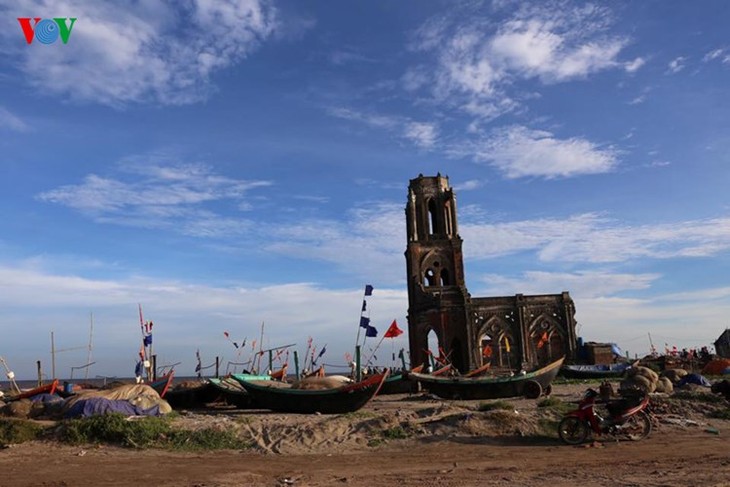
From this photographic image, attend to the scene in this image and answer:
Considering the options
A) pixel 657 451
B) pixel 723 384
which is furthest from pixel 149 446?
pixel 723 384

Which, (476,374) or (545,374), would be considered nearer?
(545,374)

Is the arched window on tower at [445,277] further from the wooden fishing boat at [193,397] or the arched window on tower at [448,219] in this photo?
the wooden fishing boat at [193,397]

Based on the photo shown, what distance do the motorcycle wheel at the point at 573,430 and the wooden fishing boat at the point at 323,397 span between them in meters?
6.39

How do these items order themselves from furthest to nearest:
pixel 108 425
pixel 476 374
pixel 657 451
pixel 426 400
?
1. pixel 476 374
2. pixel 426 400
3. pixel 108 425
4. pixel 657 451

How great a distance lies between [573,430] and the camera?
12961 millimetres

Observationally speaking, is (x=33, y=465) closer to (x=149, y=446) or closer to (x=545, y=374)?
(x=149, y=446)

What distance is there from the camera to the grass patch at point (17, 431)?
44.0 ft

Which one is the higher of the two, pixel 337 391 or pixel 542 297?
pixel 542 297

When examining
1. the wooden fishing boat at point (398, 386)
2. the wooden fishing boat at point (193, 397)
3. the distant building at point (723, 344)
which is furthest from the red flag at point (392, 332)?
the distant building at point (723, 344)

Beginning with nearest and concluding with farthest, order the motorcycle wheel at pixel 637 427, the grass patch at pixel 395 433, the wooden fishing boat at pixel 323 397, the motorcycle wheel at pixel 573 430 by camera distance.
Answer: the motorcycle wheel at pixel 573 430, the motorcycle wheel at pixel 637 427, the grass patch at pixel 395 433, the wooden fishing boat at pixel 323 397

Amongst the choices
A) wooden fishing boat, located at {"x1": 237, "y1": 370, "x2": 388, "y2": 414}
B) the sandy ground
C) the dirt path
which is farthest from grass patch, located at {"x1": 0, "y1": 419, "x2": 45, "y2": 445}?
wooden fishing boat, located at {"x1": 237, "y1": 370, "x2": 388, "y2": 414}

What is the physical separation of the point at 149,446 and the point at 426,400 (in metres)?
14.5

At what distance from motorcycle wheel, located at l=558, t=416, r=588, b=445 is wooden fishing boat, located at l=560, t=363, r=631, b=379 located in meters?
25.9

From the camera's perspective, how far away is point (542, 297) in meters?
44.2
